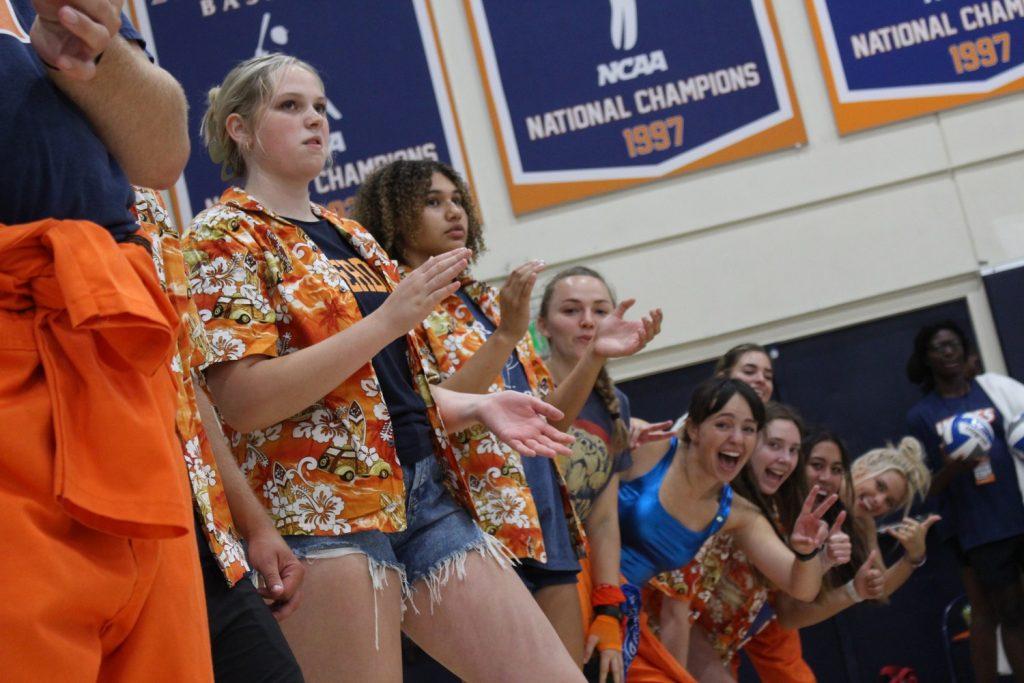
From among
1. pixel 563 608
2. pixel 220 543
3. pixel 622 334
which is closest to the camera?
pixel 220 543

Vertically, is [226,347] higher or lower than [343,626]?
higher

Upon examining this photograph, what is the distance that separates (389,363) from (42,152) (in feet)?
3.51

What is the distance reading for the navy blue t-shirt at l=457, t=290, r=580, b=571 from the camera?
2.95 m

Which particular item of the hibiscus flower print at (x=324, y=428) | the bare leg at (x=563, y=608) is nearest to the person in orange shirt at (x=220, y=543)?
the hibiscus flower print at (x=324, y=428)

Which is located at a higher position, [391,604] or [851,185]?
[851,185]

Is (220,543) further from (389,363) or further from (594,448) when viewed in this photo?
(594,448)

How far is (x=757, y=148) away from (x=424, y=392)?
4.56 meters

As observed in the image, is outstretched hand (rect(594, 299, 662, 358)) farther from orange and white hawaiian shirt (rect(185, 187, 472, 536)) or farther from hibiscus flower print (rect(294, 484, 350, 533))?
hibiscus flower print (rect(294, 484, 350, 533))

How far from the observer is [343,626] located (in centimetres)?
210

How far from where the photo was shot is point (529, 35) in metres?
6.62

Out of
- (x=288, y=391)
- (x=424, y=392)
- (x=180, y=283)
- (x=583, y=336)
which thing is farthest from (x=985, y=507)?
(x=180, y=283)

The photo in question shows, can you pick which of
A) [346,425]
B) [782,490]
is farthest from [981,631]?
[346,425]

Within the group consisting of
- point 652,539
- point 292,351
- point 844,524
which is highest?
point 292,351

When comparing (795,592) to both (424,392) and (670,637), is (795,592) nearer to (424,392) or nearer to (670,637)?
(670,637)
